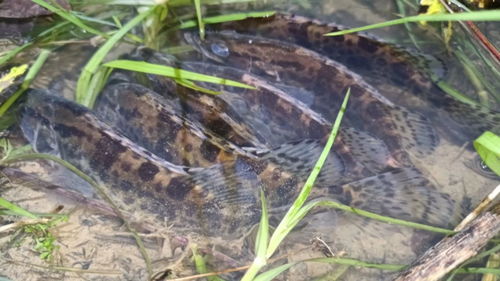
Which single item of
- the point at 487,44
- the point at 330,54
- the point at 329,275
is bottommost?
the point at 329,275

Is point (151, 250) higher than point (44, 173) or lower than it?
lower

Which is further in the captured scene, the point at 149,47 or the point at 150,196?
the point at 149,47

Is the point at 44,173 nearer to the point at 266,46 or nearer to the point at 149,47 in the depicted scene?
the point at 149,47

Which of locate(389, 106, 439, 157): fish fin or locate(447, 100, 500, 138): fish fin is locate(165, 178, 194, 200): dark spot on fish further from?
locate(447, 100, 500, 138): fish fin

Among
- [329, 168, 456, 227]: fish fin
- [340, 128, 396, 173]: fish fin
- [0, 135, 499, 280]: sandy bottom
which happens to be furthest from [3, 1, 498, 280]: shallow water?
[340, 128, 396, 173]: fish fin

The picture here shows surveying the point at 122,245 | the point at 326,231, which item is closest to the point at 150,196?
the point at 122,245

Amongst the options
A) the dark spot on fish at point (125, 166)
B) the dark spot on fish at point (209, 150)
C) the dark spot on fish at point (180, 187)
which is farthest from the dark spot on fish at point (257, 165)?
the dark spot on fish at point (125, 166)
